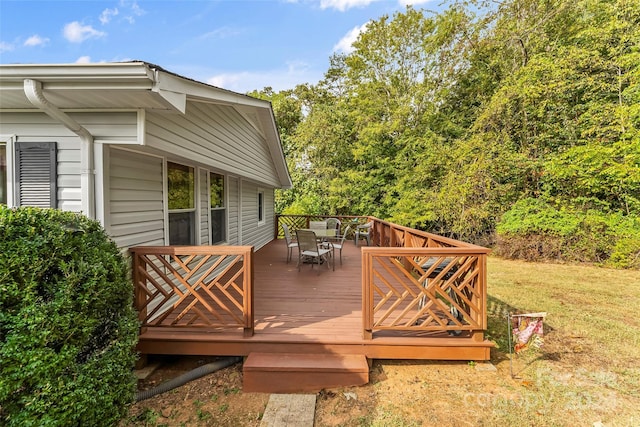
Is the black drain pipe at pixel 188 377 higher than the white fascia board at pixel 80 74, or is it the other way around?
the white fascia board at pixel 80 74

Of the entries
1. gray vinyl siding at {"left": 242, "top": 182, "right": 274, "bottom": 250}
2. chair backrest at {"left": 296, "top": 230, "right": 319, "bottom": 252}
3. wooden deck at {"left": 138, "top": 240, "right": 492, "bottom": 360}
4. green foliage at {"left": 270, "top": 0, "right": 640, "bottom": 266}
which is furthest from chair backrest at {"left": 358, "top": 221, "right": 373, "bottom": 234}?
wooden deck at {"left": 138, "top": 240, "right": 492, "bottom": 360}

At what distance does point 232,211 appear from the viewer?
6566mm

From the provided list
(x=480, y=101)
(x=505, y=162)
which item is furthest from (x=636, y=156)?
(x=480, y=101)

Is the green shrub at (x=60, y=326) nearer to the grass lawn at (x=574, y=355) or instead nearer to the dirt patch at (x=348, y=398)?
the dirt patch at (x=348, y=398)

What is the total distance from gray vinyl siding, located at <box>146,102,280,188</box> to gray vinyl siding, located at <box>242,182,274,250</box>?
862 millimetres

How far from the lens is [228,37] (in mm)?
8789

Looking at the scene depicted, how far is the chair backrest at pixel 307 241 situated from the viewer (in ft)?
19.2

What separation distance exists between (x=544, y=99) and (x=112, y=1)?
12739mm

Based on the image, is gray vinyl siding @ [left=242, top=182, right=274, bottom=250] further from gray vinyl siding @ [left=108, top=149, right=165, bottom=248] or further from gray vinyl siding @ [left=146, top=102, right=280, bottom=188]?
gray vinyl siding @ [left=108, top=149, right=165, bottom=248]

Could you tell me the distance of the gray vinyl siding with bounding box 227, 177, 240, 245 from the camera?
627cm

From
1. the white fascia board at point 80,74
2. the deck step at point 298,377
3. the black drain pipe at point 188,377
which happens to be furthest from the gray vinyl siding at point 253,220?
the white fascia board at point 80,74

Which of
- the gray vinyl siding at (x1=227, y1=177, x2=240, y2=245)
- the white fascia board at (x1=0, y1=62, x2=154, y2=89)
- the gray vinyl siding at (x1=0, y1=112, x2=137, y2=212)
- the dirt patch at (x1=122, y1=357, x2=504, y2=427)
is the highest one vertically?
the white fascia board at (x1=0, y1=62, x2=154, y2=89)

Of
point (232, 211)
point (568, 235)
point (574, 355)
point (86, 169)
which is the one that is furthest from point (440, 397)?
point (568, 235)

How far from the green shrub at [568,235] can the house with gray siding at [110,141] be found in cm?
955
